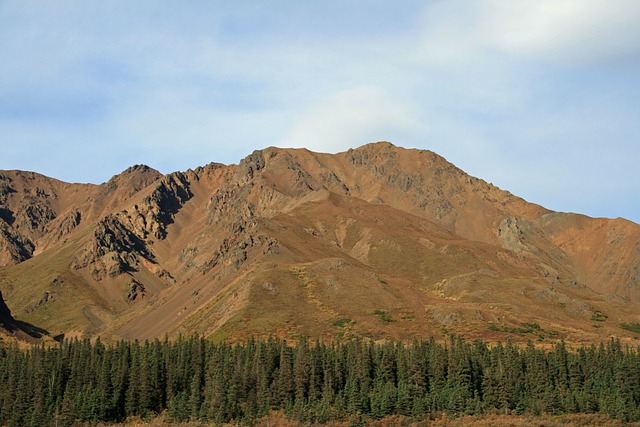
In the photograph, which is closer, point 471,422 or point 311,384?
point 471,422

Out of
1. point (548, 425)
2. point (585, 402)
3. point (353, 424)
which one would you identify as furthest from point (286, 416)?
point (585, 402)

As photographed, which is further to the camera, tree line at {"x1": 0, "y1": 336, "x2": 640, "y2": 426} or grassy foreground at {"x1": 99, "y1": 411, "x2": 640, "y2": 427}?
tree line at {"x1": 0, "y1": 336, "x2": 640, "y2": 426}

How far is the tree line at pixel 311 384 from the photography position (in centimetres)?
14462

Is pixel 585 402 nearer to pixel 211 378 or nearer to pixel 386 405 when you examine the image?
pixel 386 405

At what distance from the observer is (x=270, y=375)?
523 ft

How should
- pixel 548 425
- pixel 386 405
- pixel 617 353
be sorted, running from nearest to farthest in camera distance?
pixel 548 425, pixel 386 405, pixel 617 353

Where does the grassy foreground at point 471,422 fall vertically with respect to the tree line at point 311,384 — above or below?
below

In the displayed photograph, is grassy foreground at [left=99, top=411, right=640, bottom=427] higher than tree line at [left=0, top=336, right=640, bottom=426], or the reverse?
tree line at [left=0, top=336, right=640, bottom=426]

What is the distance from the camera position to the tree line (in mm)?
144625

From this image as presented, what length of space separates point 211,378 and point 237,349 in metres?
20.2

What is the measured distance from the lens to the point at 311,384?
15475cm

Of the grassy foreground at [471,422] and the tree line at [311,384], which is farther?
the tree line at [311,384]

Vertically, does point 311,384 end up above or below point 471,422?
above

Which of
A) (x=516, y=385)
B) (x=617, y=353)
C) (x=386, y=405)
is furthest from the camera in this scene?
(x=617, y=353)
